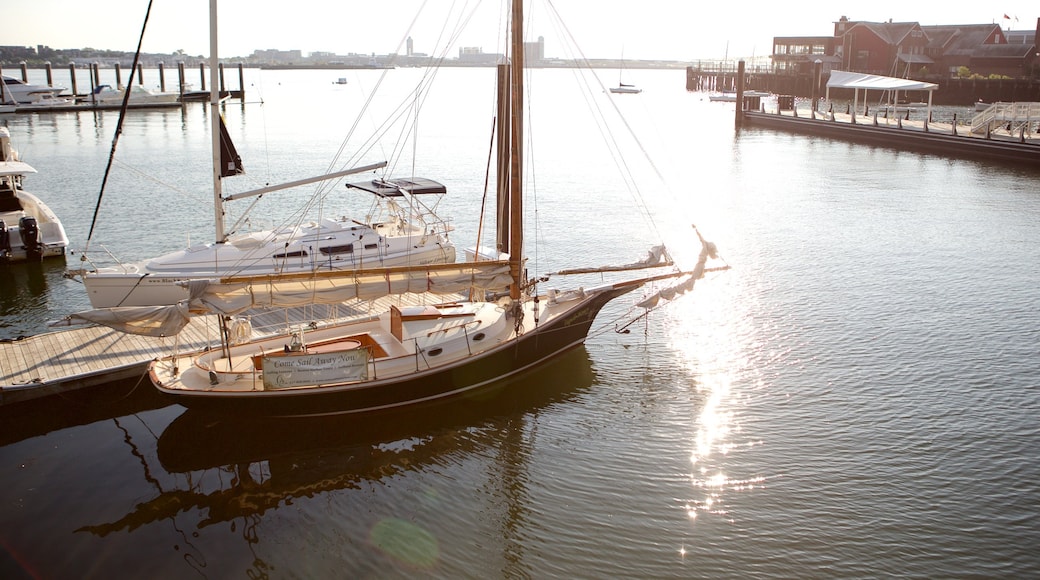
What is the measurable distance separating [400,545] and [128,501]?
6.12 m

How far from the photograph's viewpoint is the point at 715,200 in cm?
5244

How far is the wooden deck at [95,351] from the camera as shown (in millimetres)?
20250

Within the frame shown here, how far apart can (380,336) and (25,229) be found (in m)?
21.5

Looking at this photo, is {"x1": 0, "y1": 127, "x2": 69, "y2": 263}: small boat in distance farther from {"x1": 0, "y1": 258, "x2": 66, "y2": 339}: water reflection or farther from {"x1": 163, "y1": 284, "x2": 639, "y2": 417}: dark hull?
{"x1": 163, "y1": 284, "x2": 639, "y2": 417}: dark hull

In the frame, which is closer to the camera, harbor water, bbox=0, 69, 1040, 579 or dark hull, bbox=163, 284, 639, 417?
harbor water, bbox=0, 69, 1040, 579

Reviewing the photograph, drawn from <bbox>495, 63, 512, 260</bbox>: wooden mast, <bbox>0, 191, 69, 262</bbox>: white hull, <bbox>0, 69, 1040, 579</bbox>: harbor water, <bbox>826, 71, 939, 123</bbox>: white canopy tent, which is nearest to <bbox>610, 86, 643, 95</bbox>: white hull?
<bbox>826, 71, 939, 123</bbox>: white canopy tent

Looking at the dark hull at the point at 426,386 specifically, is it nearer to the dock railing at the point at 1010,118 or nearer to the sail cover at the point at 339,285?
the sail cover at the point at 339,285

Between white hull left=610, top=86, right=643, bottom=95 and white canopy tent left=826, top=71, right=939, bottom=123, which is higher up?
white hull left=610, top=86, right=643, bottom=95

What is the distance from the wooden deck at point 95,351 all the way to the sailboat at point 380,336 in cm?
134

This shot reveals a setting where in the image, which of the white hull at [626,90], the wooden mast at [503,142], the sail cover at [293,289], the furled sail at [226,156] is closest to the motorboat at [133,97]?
the white hull at [626,90]

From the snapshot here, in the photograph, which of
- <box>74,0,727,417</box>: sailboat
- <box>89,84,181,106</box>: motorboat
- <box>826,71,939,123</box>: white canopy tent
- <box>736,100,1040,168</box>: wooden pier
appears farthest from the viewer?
<box>89,84,181,106</box>: motorboat

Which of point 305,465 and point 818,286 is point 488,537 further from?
point 818,286

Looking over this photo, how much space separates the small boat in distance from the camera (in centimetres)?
3469

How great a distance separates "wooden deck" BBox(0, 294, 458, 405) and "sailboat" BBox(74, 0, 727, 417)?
134cm
